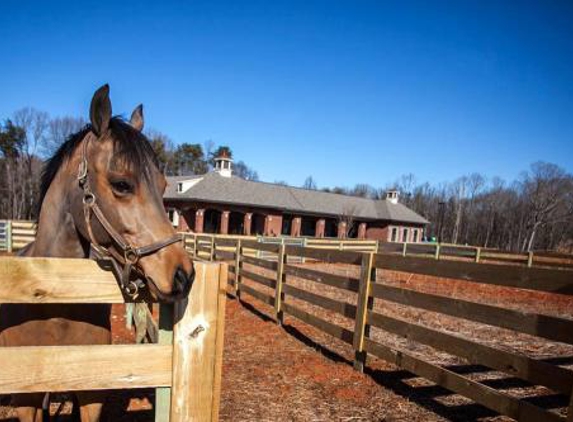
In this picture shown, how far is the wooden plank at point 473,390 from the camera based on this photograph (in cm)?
277

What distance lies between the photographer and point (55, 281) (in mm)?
1481

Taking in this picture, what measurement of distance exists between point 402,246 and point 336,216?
Answer: 570 inches

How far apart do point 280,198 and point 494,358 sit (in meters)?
31.3

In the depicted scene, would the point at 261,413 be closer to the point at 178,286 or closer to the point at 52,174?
the point at 178,286

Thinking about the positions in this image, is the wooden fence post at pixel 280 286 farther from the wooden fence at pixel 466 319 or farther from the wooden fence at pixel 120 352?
the wooden fence at pixel 120 352

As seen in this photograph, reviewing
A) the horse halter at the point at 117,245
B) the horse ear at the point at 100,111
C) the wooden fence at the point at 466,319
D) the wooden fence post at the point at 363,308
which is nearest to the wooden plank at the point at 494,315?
the wooden fence at the point at 466,319

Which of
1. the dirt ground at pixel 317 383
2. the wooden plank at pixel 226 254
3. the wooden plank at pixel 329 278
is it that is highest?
the wooden plank at pixel 329 278

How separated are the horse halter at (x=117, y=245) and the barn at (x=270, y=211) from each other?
26234 millimetres

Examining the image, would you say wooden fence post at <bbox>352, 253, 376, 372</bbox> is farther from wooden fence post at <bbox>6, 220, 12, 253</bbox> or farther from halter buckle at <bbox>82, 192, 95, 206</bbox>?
wooden fence post at <bbox>6, 220, 12, 253</bbox>

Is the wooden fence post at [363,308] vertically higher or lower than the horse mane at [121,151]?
lower

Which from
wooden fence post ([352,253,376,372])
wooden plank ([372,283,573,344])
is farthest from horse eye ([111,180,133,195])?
wooden fence post ([352,253,376,372])

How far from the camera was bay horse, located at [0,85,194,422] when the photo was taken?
5.31 feet

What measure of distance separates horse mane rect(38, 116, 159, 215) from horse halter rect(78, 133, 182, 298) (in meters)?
0.18

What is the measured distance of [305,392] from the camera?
162 inches
